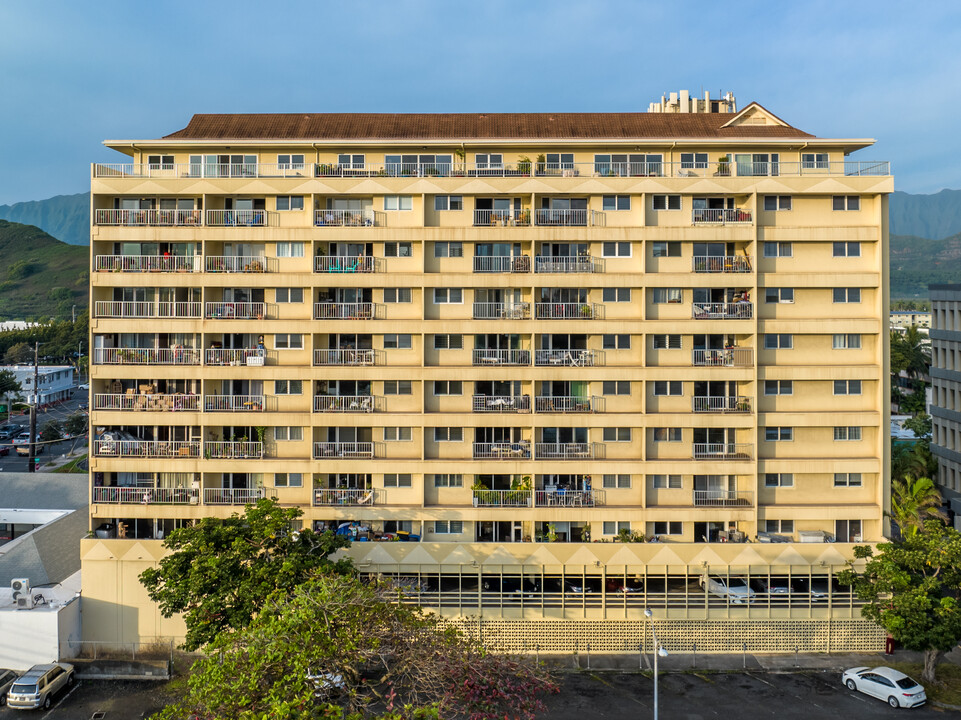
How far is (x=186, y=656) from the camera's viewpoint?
37406 millimetres

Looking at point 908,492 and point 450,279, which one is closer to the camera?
point 450,279

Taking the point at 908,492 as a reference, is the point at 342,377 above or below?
above

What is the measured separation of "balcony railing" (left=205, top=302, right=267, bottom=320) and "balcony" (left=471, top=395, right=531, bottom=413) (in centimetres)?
1270

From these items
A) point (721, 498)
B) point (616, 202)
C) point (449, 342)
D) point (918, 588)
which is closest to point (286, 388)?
point (449, 342)

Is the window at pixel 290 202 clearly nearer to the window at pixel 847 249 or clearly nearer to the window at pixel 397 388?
the window at pixel 397 388

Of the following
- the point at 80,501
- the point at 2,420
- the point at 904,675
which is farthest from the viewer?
the point at 2,420

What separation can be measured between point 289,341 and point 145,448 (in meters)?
9.53

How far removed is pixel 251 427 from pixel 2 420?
82.4 m

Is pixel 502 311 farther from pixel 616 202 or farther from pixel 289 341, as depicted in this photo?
pixel 289 341

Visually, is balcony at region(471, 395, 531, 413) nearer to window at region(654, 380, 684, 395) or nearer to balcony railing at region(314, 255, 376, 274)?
window at region(654, 380, 684, 395)

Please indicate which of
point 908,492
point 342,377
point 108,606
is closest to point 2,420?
point 108,606

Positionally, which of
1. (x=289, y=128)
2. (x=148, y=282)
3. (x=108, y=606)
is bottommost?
(x=108, y=606)

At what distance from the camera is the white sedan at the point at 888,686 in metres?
32.0

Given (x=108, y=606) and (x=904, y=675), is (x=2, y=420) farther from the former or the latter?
(x=904, y=675)
